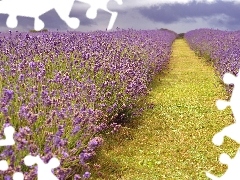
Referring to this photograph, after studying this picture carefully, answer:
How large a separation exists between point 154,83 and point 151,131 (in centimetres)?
391

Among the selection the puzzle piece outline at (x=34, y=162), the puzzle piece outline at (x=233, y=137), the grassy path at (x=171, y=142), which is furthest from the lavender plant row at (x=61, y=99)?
the puzzle piece outline at (x=233, y=137)

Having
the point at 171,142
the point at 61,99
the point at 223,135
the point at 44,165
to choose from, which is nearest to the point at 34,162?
the point at 44,165

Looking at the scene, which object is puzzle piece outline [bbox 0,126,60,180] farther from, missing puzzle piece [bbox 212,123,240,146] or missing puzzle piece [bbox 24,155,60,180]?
missing puzzle piece [bbox 212,123,240,146]

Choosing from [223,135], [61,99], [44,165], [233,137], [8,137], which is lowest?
[44,165]

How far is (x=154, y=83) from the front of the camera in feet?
32.0

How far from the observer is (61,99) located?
4066 mm

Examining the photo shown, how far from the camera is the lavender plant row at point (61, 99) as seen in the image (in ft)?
9.69

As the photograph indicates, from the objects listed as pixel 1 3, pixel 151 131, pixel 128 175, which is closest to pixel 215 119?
pixel 151 131

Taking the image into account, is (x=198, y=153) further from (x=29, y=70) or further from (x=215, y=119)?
(x=29, y=70)

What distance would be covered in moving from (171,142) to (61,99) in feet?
6.53

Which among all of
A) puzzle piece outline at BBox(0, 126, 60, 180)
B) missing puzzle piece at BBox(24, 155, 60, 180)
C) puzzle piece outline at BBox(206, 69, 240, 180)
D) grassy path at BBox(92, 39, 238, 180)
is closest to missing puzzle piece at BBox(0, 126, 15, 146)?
puzzle piece outline at BBox(0, 126, 60, 180)

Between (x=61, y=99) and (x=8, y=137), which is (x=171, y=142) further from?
(x=8, y=137)

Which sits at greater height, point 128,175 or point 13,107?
point 13,107

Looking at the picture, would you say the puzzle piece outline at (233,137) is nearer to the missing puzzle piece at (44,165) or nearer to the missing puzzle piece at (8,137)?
the missing puzzle piece at (44,165)
